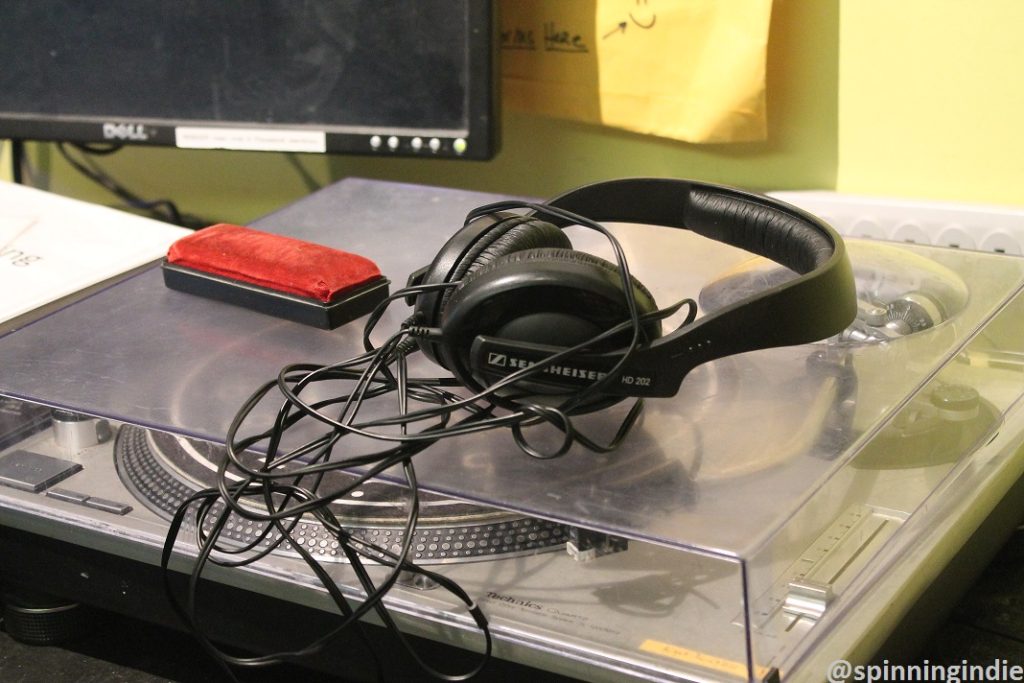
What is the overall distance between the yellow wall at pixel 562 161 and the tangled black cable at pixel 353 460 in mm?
379

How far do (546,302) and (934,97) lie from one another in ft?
1.55

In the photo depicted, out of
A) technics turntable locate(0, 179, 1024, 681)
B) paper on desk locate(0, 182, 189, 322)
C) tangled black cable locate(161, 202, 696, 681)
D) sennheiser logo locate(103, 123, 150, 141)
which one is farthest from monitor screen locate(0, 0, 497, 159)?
tangled black cable locate(161, 202, 696, 681)

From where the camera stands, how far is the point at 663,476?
47cm

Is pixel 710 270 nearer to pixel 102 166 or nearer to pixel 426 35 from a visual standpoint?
pixel 426 35

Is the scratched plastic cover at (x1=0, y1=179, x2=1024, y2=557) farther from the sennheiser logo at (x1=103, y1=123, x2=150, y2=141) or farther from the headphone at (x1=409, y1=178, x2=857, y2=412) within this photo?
the sennheiser logo at (x1=103, y1=123, x2=150, y2=141)

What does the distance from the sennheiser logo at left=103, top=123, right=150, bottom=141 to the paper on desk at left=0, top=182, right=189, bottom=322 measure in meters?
0.08

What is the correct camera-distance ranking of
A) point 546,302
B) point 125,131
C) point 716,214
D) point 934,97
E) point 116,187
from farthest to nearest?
point 116,187 → point 125,131 → point 934,97 → point 716,214 → point 546,302

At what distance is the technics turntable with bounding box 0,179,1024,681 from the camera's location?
0.43m

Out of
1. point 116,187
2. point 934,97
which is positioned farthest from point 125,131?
point 934,97

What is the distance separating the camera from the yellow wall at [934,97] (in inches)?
30.2

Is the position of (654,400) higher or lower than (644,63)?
lower

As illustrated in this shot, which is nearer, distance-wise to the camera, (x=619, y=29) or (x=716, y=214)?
(x=716, y=214)

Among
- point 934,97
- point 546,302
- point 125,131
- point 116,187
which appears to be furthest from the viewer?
point 116,187

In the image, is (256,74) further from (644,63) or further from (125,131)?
(644,63)
